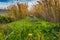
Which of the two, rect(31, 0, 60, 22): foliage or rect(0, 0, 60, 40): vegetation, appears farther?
rect(31, 0, 60, 22): foliage

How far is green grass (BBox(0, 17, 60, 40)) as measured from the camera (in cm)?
348

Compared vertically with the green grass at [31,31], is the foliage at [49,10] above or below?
above

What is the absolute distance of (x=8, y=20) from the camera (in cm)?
425

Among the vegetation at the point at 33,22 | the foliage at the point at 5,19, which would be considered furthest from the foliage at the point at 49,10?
the foliage at the point at 5,19

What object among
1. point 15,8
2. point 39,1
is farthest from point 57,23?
point 15,8

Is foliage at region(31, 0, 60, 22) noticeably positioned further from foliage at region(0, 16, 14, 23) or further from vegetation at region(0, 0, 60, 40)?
foliage at region(0, 16, 14, 23)

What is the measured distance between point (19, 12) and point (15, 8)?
0.35 feet

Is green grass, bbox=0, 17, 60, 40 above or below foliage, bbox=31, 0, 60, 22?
below

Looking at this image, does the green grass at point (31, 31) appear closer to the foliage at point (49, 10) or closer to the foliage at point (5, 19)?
the foliage at point (49, 10)

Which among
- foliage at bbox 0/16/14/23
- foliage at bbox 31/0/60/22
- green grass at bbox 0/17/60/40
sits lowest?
green grass at bbox 0/17/60/40

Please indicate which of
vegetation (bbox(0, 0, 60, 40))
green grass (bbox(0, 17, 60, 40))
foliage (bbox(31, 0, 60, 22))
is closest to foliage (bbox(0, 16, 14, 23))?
vegetation (bbox(0, 0, 60, 40))

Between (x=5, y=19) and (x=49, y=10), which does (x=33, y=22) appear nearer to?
(x=49, y=10)

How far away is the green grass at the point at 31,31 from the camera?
3480mm

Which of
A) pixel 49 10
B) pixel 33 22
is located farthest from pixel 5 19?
pixel 49 10
